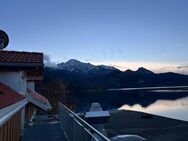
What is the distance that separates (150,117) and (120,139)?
38.6 meters

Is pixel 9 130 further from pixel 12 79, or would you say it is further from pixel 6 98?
pixel 12 79

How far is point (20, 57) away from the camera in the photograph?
11.2 metres

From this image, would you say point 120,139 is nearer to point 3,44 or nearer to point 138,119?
point 3,44

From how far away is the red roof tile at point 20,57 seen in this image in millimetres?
10448

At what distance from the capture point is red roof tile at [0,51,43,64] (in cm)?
1045

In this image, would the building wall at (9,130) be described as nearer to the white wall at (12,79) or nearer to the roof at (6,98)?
the roof at (6,98)

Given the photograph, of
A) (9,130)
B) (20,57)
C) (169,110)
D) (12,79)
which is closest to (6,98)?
(9,130)

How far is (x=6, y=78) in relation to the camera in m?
10.7

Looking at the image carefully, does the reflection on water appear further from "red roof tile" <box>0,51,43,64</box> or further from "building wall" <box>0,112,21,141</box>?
"building wall" <box>0,112,21,141</box>

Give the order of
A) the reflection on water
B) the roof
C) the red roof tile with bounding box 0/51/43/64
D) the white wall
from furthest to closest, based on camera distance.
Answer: the reflection on water → the white wall → the red roof tile with bounding box 0/51/43/64 → the roof

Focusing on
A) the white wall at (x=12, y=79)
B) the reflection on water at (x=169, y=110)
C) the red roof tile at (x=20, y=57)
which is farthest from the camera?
the reflection on water at (x=169, y=110)

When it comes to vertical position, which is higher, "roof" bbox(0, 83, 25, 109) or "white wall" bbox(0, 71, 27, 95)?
"white wall" bbox(0, 71, 27, 95)

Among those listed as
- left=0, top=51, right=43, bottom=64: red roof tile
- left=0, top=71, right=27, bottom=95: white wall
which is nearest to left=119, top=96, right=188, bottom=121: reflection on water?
left=0, top=51, right=43, bottom=64: red roof tile

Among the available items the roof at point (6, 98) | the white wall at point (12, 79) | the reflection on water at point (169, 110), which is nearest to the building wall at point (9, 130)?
the roof at point (6, 98)
